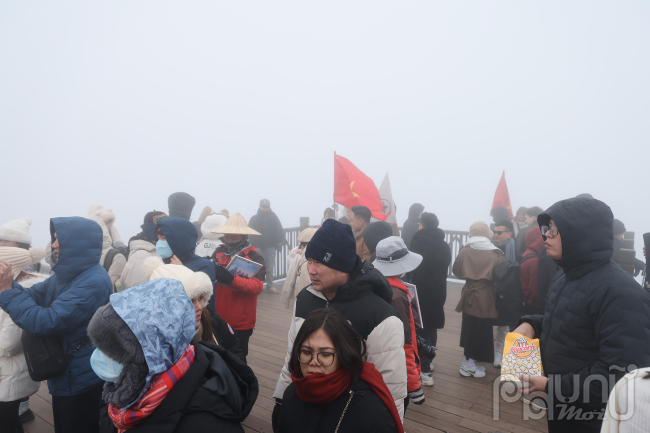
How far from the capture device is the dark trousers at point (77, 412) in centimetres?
219

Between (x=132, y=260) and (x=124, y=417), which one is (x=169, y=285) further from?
(x=132, y=260)

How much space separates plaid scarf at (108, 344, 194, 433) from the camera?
3.79ft

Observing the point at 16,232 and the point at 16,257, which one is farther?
the point at 16,232

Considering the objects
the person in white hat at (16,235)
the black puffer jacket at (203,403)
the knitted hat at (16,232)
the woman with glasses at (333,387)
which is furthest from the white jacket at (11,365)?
the woman with glasses at (333,387)

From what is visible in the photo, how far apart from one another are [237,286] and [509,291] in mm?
3109

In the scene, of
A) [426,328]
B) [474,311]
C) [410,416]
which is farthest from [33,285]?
[474,311]

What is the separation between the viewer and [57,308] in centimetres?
205

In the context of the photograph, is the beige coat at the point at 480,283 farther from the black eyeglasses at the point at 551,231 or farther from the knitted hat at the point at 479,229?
the black eyeglasses at the point at 551,231

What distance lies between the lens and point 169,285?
4.36 feet

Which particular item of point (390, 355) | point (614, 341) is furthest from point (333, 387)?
point (614, 341)

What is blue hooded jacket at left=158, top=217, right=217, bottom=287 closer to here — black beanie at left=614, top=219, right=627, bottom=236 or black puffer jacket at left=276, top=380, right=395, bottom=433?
black puffer jacket at left=276, top=380, right=395, bottom=433

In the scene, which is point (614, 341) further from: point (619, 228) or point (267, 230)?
point (267, 230)

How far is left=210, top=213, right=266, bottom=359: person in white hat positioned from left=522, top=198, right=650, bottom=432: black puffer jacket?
95.0 inches

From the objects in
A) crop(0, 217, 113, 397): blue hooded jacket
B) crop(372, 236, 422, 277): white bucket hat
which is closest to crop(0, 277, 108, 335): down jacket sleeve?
crop(0, 217, 113, 397): blue hooded jacket
